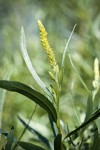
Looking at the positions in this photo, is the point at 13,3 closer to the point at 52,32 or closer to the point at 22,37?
the point at 52,32

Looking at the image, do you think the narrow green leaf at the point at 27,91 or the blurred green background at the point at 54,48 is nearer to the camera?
the narrow green leaf at the point at 27,91

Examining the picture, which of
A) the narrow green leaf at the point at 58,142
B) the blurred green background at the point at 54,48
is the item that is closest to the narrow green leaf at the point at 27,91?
the narrow green leaf at the point at 58,142

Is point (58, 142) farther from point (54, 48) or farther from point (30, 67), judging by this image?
point (54, 48)

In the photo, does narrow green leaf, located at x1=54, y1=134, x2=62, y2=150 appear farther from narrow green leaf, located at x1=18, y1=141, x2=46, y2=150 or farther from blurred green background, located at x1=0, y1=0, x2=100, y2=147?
blurred green background, located at x1=0, y1=0, x2=100, y2=147

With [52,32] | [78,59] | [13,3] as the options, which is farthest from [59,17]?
[13,3]

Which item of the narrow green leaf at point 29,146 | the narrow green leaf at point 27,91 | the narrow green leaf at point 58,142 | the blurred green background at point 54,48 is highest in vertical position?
the blurred green background at point 54,48

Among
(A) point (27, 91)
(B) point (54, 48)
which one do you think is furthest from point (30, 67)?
(B) point (54, 48)

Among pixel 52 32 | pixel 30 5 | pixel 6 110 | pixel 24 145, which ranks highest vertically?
pixel 30 5

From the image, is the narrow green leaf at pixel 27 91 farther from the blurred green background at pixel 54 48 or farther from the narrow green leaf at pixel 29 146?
the blurred green background at pixel 54 48
